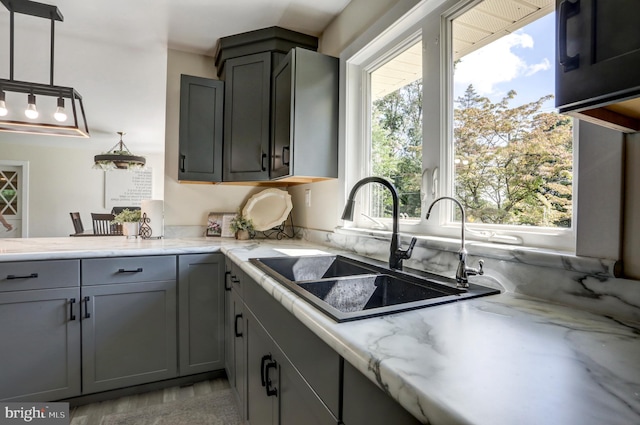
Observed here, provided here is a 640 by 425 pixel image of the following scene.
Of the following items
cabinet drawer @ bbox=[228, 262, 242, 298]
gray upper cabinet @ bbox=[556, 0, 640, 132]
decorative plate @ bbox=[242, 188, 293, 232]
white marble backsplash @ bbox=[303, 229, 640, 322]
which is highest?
gray upper cabinet @ bbox=[556, 0, 640, 132]

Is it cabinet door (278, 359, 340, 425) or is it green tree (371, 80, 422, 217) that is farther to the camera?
green tree (371, 80, 422, 217)

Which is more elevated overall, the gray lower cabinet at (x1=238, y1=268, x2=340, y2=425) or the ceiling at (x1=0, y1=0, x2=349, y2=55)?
the ceiling at (x1=0, y1=0, x2=349, y2=55)

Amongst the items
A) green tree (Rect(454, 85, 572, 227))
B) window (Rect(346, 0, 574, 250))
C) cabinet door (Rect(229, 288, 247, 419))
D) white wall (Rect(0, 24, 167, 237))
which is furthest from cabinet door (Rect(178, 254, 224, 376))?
white wall (Rect(0, 24, 167, 237))

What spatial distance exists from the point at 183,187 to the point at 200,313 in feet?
3.58

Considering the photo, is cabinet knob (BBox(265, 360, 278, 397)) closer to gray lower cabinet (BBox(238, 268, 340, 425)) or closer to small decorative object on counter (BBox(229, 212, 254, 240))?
gray lower cabinet (BBox(238, 268, 340, 425))

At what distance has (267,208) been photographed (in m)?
2.78

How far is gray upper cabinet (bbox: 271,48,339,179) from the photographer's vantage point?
2.02 meters

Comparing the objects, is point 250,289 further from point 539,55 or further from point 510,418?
point 539,55

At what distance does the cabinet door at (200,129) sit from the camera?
244 cm

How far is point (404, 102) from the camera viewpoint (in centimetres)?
177

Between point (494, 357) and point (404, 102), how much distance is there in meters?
1.46

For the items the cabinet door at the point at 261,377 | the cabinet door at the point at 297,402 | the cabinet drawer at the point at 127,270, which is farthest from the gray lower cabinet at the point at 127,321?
the cabinet door at the point at 297,402

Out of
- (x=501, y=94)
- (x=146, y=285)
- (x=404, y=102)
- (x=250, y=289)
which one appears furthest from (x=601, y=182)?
(x=146, y=285)

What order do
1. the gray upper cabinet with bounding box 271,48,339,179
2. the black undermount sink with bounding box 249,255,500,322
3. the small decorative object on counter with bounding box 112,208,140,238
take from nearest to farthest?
the black undermount sink with bounding box 249,255,500,322, the gray upper cabinet with bounding box 271,48,339,179, the small decorative object on counter with bounding box 112,208,140,238
